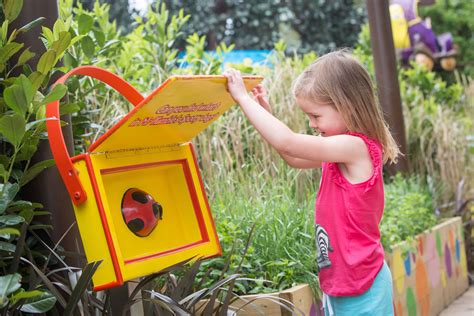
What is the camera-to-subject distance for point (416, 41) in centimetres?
1352

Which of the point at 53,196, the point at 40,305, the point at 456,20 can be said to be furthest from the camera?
the point at 456,20

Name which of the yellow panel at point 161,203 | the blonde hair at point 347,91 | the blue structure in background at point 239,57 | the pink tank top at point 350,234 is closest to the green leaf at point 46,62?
the yellow panel at point 161,203

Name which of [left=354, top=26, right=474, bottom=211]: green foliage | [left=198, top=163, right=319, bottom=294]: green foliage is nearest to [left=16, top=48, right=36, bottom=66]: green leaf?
[left=198, top=163, right=319, bottom=294]: green foliage

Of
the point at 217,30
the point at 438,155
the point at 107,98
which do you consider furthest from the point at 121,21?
the point at 107,98

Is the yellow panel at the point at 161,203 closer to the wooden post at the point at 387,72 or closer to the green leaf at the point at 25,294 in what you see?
the green leaf at the point at 25,294

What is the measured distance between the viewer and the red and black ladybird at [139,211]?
253cm

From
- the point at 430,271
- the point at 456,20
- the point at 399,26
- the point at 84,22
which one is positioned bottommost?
the point at 430,271

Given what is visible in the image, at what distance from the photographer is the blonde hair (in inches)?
115

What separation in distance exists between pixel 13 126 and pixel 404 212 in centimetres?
389

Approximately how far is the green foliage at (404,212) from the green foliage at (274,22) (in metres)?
11.7

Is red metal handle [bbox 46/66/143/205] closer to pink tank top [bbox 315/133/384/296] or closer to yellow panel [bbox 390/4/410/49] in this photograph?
pink tank top [bbox 315/133/384/296]

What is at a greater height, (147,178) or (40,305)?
(147,178)

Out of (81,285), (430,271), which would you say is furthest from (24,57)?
(430,271)

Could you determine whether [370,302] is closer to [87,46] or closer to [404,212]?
[87,46]
